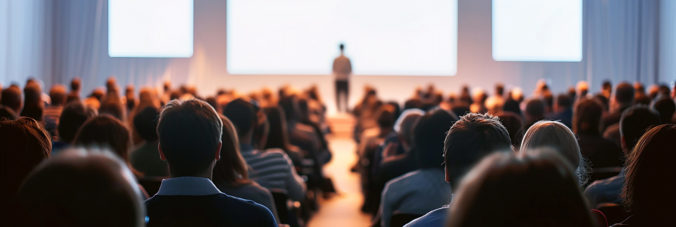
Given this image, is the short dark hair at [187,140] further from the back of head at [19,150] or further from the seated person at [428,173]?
the seated person at [428,173]

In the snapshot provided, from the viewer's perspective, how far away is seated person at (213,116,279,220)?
8.84 ft

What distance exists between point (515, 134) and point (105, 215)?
130 inches

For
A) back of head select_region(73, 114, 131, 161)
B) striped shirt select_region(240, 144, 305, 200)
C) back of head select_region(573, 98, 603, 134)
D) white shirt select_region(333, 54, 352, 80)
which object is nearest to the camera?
back of head select_region(73, 114, 131, 161)

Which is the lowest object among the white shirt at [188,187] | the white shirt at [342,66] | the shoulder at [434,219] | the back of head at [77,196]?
the shoulder at [434,219]

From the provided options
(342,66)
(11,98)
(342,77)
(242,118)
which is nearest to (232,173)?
(242,118)

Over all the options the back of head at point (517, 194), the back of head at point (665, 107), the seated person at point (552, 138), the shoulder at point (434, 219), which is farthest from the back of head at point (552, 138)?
the back of head at point (665, 107)

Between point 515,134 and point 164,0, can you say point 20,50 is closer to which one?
point 164,0

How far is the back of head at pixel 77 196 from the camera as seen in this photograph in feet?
3.07

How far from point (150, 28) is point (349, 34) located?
155 inches

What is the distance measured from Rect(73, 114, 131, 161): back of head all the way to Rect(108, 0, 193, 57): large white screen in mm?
12713

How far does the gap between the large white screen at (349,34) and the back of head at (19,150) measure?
43.8 ft

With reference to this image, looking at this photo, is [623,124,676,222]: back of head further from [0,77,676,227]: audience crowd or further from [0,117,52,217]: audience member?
[0,117,52,217]: audience member

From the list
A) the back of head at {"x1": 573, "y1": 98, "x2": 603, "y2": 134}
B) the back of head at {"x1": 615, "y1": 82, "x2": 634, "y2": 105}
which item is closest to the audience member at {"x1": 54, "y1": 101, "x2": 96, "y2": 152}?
the back of head at {"x1": 573, "y1": 98, "x2": 603, "y2": 134}

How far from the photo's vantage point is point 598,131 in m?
4.26
